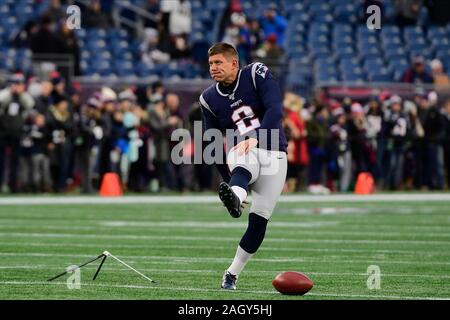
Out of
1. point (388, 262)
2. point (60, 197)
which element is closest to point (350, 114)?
point (60, 197)

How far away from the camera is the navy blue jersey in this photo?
32.4 ft

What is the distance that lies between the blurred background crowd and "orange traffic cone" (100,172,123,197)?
0.91 metres

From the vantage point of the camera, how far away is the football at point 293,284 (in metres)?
9.22

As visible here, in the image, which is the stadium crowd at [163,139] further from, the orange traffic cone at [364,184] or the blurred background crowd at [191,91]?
the orange traffic cone at [364,184]

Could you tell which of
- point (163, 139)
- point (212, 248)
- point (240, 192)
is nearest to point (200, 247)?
point (212, 248)

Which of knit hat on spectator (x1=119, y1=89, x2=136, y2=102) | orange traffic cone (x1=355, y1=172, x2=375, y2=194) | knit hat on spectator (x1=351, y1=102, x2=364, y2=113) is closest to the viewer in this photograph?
knit hat on spectator (x1=119, y1=89, x2=136, y2=102)

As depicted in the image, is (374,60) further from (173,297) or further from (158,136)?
(173,297)

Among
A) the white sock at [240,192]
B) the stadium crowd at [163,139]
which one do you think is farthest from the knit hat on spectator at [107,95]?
the white sock at [240,192]

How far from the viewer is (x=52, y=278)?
33.2ft

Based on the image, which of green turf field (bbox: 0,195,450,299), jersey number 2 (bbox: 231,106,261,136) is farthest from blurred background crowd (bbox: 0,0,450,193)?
jersey number 2 (bbox: 231,106,261,136)

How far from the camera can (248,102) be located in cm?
999

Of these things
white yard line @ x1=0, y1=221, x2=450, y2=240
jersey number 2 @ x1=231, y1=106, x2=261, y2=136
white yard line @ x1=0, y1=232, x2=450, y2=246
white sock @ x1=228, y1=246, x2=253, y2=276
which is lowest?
white sock @ x1=228, y1=246, x2=253, y2=276

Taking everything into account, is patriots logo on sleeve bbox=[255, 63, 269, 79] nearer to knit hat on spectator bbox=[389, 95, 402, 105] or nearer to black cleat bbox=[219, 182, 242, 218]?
black cleat bbox=[219, 182, 242, 218]
